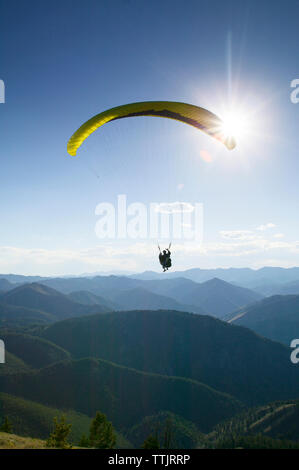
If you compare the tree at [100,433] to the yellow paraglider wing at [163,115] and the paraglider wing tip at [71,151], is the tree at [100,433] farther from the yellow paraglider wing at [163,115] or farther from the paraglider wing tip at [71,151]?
the yellow paraglider wing at [163,115]

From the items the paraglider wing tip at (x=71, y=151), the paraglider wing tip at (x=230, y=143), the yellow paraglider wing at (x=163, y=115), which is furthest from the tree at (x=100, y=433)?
the paraglider wing tip at (x=230, y=143)

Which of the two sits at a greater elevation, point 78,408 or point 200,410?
point 78,408

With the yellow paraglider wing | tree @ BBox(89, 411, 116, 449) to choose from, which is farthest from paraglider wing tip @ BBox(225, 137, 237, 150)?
tree @ BBox(89, 411, 116, 449)

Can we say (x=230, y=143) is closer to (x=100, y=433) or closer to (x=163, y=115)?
(x=163, y=115)

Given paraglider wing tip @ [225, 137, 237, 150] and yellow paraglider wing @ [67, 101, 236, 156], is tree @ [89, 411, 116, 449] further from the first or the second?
paraglider wing tip @ [225, 137, 237, 150]

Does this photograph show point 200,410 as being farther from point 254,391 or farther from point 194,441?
point 254,391

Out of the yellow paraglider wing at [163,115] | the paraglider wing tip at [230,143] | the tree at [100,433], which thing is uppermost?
the yellow paraglider wing at [163,115]
